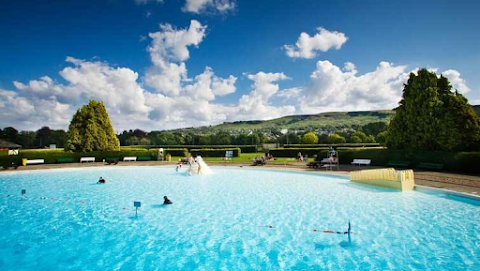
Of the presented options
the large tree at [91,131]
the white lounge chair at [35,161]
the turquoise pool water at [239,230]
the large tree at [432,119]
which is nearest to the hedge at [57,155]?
the white lounge chair at [35,161]

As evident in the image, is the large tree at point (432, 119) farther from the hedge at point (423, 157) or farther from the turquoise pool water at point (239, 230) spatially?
the turquoise pool water at point (239, 230)

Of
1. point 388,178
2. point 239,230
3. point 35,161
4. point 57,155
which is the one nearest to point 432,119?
point 388,178

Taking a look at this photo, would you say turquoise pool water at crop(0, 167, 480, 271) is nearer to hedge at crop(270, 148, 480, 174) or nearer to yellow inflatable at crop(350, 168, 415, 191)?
yellow inflatable at crop(350, 168, 415, 191)

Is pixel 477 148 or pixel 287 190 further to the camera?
pixel 477 148

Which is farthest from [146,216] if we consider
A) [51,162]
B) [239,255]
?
[51,162]

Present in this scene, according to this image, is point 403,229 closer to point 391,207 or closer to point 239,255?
point 391,207

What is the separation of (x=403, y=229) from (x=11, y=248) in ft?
39.4

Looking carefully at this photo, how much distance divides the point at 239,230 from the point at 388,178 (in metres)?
10.8

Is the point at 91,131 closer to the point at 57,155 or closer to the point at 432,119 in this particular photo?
the point at 57,155

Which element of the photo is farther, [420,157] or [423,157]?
[420,157]

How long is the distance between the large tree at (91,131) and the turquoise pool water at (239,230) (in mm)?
17874

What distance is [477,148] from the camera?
18.9m

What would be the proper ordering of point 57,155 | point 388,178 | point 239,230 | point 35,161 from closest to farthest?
point 239,230, point 388,178, point 35,161, point 57,155

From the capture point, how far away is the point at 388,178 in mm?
15328
